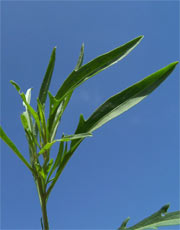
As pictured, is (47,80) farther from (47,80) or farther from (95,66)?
(95,66)

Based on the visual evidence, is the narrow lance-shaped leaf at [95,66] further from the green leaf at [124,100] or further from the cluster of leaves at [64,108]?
the green leaf at [124,100]

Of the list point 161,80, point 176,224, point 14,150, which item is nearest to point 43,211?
point 14,150

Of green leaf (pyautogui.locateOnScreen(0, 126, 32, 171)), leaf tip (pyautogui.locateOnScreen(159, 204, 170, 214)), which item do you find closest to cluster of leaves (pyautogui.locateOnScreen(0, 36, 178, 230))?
green leaf (pyautogui.locateOnScreen(0, 126, 32, 171))

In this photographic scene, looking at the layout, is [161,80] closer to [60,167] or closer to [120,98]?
[120,98]

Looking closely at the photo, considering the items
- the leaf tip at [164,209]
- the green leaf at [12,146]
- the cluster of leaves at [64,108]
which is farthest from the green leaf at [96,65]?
the leaf tip at [164,209]

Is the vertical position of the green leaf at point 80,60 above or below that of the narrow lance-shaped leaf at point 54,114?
above

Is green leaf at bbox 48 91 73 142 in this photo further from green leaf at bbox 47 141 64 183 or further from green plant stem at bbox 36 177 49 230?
green plant stem at bbox 36 177 49 230

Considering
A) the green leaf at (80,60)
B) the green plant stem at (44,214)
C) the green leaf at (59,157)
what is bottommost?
the green plant stem at (44,214)
